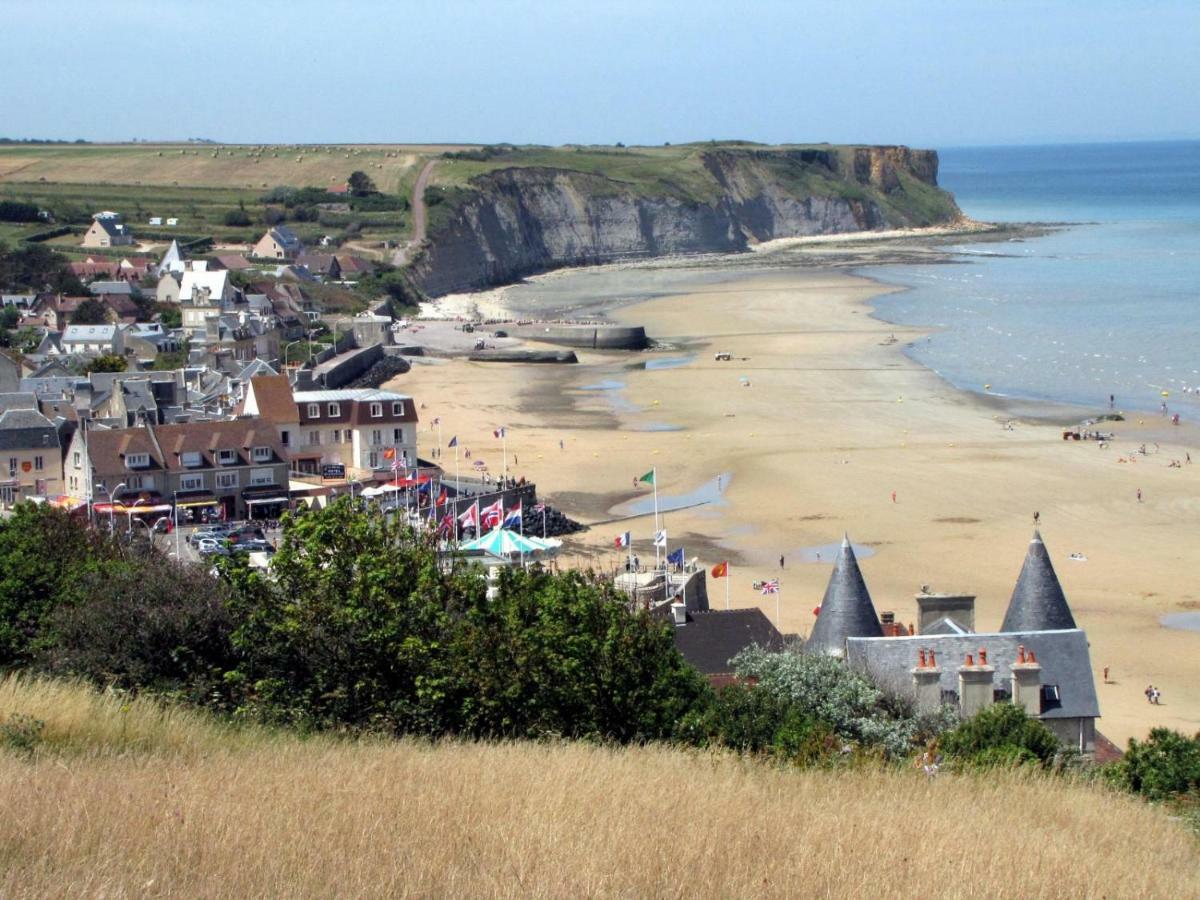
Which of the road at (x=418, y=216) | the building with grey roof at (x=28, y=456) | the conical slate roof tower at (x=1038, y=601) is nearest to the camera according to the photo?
the conical slate roof tower at (x=1038, y=601)

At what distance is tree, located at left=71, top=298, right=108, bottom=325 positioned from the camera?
68375 millimetres

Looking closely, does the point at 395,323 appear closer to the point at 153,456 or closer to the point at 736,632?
the point at 153,456

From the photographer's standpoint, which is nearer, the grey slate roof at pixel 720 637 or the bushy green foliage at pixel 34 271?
the grey slate roof at pixel 720 637

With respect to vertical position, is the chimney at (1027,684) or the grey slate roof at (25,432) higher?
the grey slate roof at (25,432)

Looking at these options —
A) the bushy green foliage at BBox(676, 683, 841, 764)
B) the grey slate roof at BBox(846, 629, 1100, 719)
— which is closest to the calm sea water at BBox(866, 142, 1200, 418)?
the grey slate roof at BBox(846, 629, 1100, 719)

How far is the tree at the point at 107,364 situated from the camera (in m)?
53.0

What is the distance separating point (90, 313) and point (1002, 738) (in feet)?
200

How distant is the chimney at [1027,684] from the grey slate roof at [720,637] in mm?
3250

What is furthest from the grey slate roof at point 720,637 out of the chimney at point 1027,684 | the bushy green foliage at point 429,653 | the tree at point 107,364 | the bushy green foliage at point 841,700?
the tree at point 107,364

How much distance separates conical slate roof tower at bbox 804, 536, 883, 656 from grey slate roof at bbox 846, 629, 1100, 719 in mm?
1181

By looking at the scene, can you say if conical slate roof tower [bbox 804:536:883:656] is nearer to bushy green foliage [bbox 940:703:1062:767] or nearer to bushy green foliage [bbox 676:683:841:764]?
bushy green foliage [bbox 940:703:1062:767]

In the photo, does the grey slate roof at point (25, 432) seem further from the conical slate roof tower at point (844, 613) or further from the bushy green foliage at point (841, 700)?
the bushy green foliage at point (841, 700)

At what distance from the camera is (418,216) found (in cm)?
12331

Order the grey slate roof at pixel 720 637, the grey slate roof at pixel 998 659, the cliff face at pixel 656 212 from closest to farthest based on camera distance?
the grey slate roof at pixel 998 659 < the grey slate roof at pixel 720 637 < the cliff face at pixel 656 212
